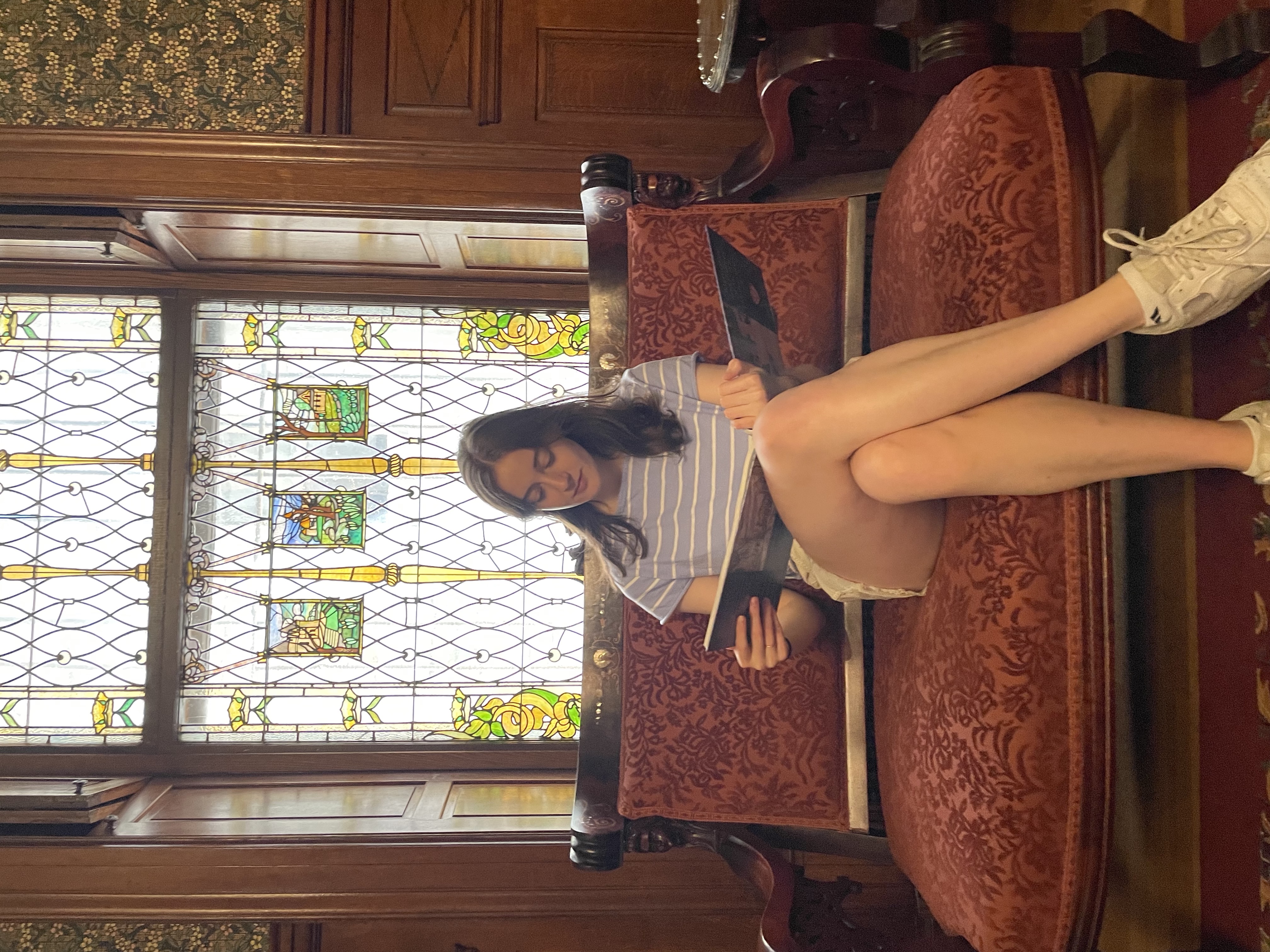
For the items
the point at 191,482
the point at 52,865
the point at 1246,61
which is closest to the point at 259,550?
the point at 191,482

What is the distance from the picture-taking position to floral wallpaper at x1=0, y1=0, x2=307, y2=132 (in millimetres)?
2322

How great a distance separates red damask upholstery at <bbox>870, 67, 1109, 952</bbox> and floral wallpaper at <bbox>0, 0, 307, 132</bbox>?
1.86 meters

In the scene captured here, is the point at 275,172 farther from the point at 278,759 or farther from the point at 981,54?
the point at 981,54

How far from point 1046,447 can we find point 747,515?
52 cm

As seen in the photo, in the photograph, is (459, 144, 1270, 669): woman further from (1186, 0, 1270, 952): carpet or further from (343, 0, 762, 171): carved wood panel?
Answer: (343, 0, 762, 171): carved wood panel

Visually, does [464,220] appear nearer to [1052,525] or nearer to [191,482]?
[191,482]

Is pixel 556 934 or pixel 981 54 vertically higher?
pixel 981 54

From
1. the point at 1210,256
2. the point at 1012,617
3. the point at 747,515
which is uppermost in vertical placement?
the point at 1210,256

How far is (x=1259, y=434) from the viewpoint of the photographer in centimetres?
133

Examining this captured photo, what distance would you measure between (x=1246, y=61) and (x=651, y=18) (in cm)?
154

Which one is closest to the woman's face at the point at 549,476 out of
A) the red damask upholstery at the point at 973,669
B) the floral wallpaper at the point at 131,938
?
the red damask upholstery at the point at 973,669

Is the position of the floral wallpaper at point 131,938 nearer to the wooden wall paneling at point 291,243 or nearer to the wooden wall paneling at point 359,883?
the wooden wall paneling at point 359,883

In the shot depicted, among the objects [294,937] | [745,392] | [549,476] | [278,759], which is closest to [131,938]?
[294,937]

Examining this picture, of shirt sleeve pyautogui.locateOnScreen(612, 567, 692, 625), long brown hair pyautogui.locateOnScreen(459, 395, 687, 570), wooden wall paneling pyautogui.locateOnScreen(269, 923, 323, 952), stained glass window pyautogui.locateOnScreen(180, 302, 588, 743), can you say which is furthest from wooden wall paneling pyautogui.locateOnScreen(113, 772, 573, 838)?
long brown hair pyautogui.locateOnScreen(459, 395, 687, 570)
